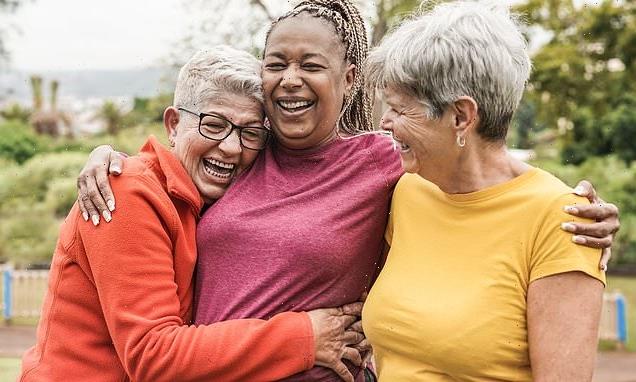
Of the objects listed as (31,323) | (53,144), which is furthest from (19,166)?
(31,323)

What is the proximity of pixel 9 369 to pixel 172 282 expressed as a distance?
7902 mm

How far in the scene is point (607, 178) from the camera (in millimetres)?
18641

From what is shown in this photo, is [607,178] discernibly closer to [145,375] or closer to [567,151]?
[567,151]

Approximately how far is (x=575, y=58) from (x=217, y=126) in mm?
10145

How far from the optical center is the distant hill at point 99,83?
1297 cm

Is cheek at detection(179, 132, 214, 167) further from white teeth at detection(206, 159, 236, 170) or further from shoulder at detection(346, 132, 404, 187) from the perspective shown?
shoulder at detection(346, 132, 404, 187)

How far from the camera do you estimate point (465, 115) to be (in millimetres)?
2193

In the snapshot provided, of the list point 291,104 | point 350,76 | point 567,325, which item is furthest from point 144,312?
point 567,325

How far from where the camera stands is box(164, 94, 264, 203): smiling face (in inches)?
101

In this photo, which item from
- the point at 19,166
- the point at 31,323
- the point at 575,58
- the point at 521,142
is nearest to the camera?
the point at 575,58

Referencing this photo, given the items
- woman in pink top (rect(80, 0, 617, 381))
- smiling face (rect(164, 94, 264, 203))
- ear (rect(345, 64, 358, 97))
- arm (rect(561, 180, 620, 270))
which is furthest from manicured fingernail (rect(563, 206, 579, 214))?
smiling face (rect(164, 94, 264, 203))

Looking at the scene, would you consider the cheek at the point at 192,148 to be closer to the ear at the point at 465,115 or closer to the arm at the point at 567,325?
the ear at the point at 465,115

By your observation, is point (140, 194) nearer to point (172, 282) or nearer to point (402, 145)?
point (172, 282)

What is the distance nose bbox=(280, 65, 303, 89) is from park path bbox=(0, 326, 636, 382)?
9.13 m
